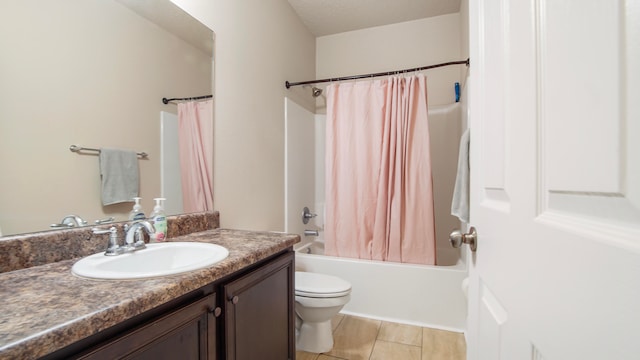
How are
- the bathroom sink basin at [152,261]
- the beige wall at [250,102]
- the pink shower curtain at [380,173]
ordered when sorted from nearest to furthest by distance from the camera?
the bathroom sink basin at [152,261] < the beige wall at [250,102] < the pink shower curtain at [380,173]

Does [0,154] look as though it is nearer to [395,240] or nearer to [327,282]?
[327,282]

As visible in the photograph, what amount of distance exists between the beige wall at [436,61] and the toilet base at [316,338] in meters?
1.52

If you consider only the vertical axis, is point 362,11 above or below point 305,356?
above

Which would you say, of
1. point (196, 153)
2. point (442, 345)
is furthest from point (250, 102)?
point (442, 345)

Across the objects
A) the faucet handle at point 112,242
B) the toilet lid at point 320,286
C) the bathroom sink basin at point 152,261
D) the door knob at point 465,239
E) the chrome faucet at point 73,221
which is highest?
the chrome faucet at point 73,221

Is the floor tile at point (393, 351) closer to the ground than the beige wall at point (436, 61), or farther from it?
closer to the ground

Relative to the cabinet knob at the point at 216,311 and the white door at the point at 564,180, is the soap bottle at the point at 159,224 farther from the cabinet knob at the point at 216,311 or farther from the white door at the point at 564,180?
the white door at the point at 564,180

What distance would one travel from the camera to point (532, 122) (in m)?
0.45

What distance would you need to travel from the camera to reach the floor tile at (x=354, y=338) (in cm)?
167

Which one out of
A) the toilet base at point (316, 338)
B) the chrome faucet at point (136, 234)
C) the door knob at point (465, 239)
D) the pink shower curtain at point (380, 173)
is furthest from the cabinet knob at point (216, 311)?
the pink shower curtain at point (380, 173)

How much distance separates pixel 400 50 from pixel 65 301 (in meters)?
3.01

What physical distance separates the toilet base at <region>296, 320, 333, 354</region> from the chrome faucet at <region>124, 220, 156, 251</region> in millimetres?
1124

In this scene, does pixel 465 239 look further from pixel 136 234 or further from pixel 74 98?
pixel 74 98

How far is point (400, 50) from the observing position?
2762mm
